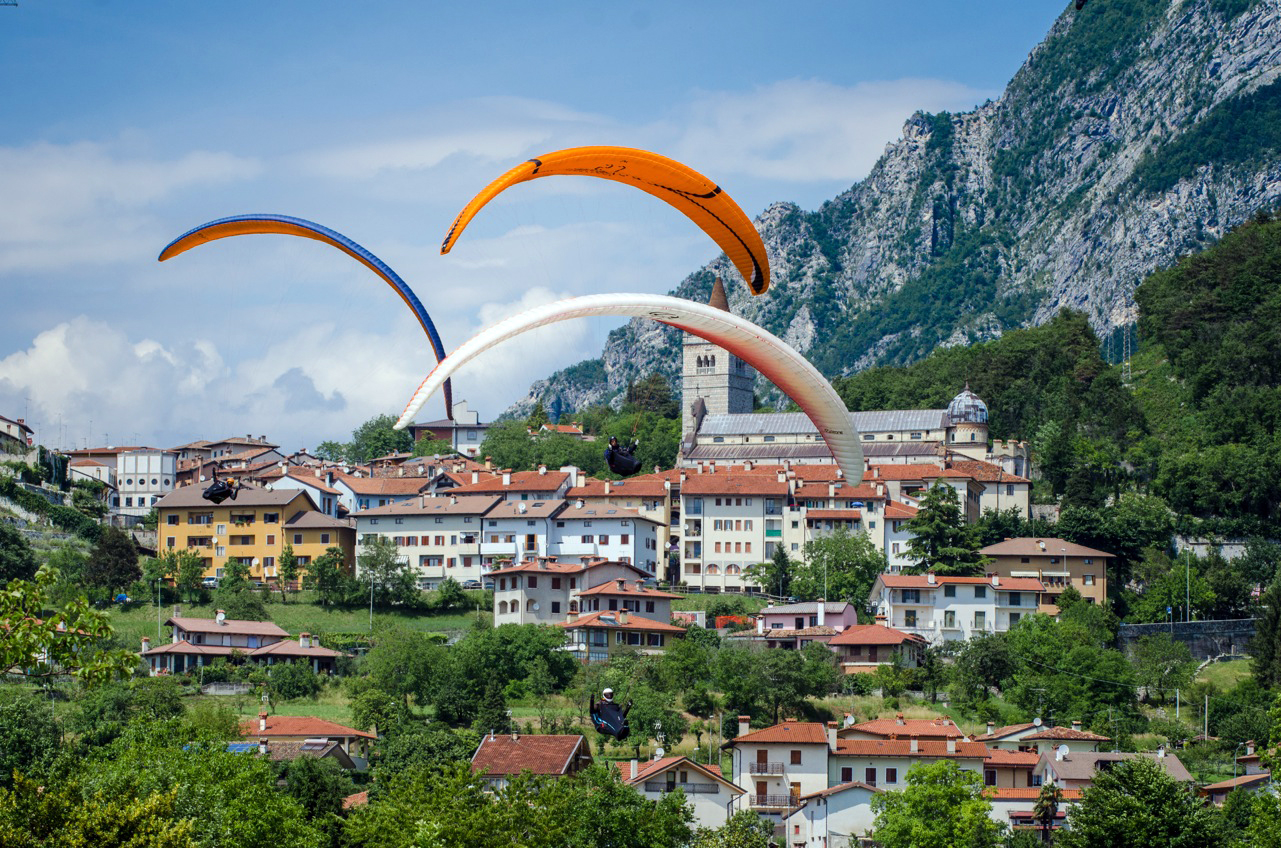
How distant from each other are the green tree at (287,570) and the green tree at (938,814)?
4155 cm

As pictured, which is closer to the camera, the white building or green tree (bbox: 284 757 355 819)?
green tree (bbox: 284 757 355 819)

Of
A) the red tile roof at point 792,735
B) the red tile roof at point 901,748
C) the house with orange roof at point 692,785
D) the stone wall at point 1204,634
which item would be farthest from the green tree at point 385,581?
the stone wall at point 1204,634

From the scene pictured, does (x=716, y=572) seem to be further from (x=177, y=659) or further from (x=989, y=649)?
(x=177, y=659)

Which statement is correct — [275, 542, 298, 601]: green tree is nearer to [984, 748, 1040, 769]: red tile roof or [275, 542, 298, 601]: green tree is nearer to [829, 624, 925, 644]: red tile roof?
[829, 624, 925, 644]: red tile roof

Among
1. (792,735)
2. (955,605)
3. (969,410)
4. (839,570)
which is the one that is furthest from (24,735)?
(969,410)

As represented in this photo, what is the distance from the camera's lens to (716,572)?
308ft

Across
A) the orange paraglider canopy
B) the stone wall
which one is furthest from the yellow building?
the orange paraglider canopy

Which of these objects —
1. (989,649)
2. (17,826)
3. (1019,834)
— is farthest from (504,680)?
(17,826)

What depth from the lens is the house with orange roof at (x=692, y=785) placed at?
2144 inches

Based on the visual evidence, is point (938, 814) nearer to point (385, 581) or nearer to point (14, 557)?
point (385, 581)

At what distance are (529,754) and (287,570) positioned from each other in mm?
33604

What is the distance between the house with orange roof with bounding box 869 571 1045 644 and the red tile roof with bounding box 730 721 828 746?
19.8 meters

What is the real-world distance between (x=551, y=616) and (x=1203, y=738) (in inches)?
1151

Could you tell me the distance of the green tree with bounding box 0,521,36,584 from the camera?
3140 inches
